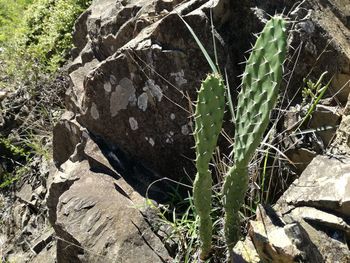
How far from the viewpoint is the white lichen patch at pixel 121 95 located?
4.06 meters

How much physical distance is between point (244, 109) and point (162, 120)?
1.25 m

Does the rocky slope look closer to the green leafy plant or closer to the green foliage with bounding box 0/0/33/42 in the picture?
the green leafy plant

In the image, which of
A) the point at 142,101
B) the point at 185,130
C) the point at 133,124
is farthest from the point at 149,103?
the point at 185,130

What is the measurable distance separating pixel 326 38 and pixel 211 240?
5.29 feet

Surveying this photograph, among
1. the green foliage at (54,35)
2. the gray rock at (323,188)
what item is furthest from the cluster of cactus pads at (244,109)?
the green foliage at (54,35)

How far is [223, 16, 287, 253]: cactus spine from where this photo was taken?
104 inches

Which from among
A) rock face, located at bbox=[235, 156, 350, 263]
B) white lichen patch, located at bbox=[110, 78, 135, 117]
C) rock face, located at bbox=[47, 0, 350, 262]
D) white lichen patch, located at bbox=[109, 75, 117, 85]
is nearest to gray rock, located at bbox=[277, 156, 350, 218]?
rock face, located at bbox=[235, 156, 350, 263]

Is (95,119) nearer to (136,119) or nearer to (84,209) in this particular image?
(136,119)

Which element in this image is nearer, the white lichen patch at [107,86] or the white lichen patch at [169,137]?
the white lichen patch at [169,137]

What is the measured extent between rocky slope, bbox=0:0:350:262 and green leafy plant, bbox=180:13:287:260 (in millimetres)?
239

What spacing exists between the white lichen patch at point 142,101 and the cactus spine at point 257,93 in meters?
1.25

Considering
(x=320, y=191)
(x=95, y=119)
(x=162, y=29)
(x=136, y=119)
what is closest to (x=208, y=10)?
(x=162, y=29)

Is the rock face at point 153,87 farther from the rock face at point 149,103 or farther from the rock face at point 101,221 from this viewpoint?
the rock face at point 101,221

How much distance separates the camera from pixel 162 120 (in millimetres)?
3973
